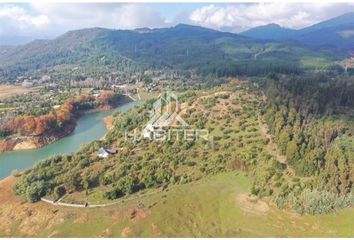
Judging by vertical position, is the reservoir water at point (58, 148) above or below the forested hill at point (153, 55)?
below

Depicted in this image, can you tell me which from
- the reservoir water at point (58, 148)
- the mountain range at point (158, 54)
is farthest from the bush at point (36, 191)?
the mountain range at point (158, 54)

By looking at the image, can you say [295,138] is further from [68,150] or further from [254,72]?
[254,72]

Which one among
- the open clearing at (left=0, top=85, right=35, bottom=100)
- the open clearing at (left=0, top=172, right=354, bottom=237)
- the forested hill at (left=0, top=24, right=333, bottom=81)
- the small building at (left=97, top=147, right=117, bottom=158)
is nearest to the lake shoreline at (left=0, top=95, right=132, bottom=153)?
the small building at (left=97, top=147, right=117, bottom=158)

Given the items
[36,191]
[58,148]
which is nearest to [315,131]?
[36,191]

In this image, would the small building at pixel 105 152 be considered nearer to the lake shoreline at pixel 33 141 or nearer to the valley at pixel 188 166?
the valley at pixel 188 166

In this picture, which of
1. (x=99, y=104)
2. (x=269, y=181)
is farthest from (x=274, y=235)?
(x=99, y=104)

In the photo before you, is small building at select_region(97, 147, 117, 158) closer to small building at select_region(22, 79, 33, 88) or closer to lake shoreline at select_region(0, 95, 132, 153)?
lake shoreline at select_region(0, 95, 132, 153)
